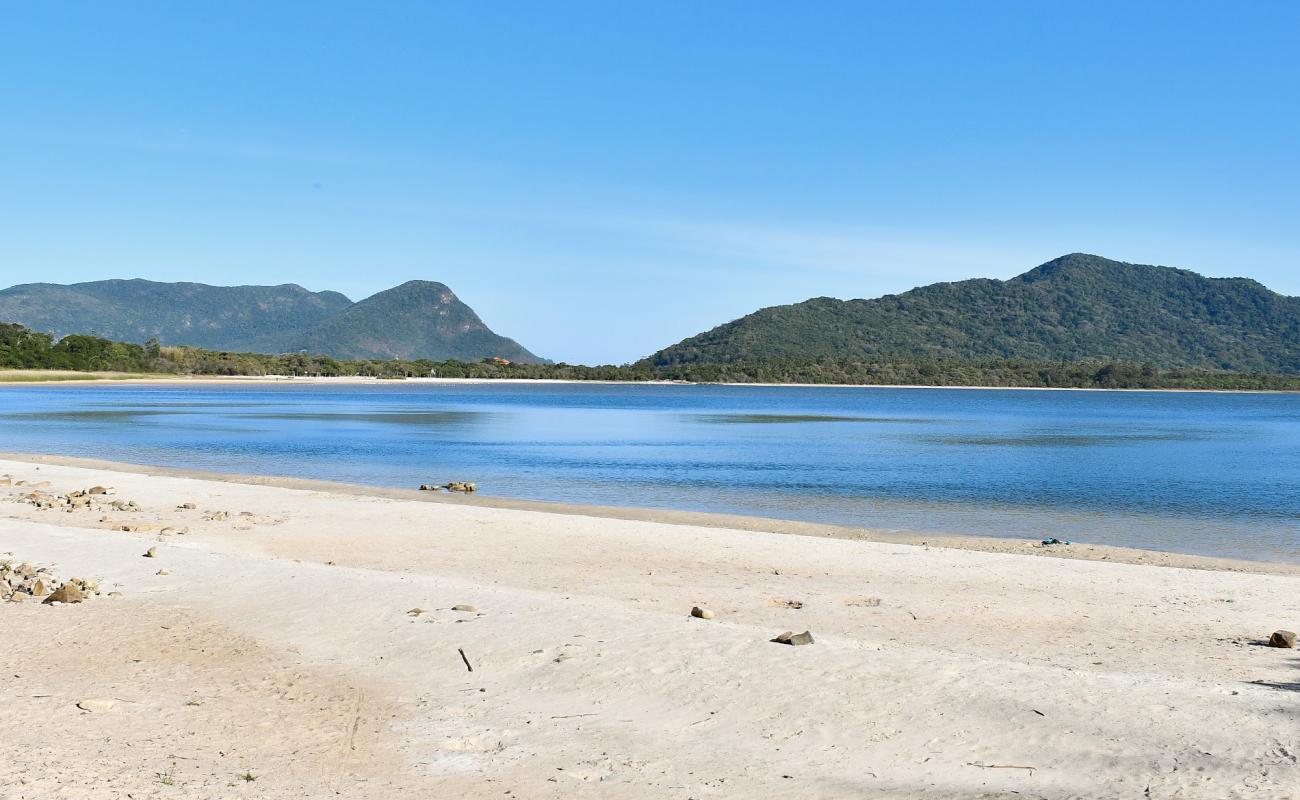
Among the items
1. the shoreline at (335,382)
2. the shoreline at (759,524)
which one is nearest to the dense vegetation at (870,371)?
the shoreline at (335,382)

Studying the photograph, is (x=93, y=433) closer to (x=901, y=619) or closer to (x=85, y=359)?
(x=901, y=619)

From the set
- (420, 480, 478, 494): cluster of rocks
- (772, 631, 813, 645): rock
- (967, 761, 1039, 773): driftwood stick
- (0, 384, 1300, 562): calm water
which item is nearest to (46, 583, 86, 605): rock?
(772, 631, 813, 645): rock

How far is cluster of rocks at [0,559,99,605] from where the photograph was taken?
10.4m

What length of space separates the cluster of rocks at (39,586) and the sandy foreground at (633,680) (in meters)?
0.24

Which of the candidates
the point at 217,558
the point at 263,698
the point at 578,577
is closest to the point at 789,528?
the point at 578,577

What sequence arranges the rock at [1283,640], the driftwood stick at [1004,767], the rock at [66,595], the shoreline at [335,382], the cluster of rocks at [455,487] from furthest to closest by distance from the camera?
1. the shoreline at [335,382]
2. the cluster of rocks at [455,487]
3. the rock at [66,595]
4. the rock at [1283,640]
5. the driftwood stick at [1004,767]

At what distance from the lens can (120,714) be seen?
7285mm


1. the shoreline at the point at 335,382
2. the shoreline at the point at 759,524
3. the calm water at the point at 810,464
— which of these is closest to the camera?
the shoreline at the point at 759,524

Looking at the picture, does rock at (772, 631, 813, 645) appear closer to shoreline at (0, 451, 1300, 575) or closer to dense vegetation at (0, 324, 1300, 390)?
shoreline at (0, 451, 1300, 575)

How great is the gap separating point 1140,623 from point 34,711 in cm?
992

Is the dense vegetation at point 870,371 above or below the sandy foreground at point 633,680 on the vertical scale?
above

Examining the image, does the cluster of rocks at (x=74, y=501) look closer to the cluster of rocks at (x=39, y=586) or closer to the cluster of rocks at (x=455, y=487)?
the cluster of rocks at (x=455, y=487)

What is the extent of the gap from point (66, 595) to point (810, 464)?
27.0 metres

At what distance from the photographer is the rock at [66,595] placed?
10.4 metres
